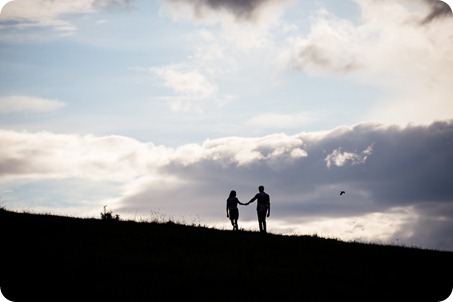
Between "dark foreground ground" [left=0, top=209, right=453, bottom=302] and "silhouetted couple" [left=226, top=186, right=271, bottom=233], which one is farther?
"silhouetted couple" [left=226, top=186, right=271, bottom=233]

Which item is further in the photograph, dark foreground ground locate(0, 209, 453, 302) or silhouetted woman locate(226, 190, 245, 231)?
silhouetted woman locate(226, 190, 245, 231)

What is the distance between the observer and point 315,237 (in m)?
27.5

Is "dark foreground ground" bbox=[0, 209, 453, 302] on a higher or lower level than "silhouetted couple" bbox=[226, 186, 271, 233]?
lower

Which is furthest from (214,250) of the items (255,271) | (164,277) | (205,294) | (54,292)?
(54,292)

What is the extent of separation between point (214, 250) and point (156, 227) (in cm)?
531

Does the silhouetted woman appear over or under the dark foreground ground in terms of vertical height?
over

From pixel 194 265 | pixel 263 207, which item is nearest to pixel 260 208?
pixel 263 207

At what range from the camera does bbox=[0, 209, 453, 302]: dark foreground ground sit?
618 inches

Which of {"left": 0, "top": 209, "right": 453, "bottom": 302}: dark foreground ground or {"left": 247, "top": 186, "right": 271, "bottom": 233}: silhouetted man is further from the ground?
{"left": 247, "top": 186, "right": 271, "bottom": 233}: silhouetted man

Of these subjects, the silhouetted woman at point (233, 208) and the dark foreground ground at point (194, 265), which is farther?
the silhouetted woman at point (233, 208)

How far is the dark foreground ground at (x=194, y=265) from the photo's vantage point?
15703 millimetres

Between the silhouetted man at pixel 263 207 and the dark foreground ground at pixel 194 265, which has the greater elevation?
the silhouetted man at pixel 263 207

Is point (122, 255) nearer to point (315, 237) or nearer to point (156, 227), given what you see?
point (156, 227)

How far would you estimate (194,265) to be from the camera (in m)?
18.8
